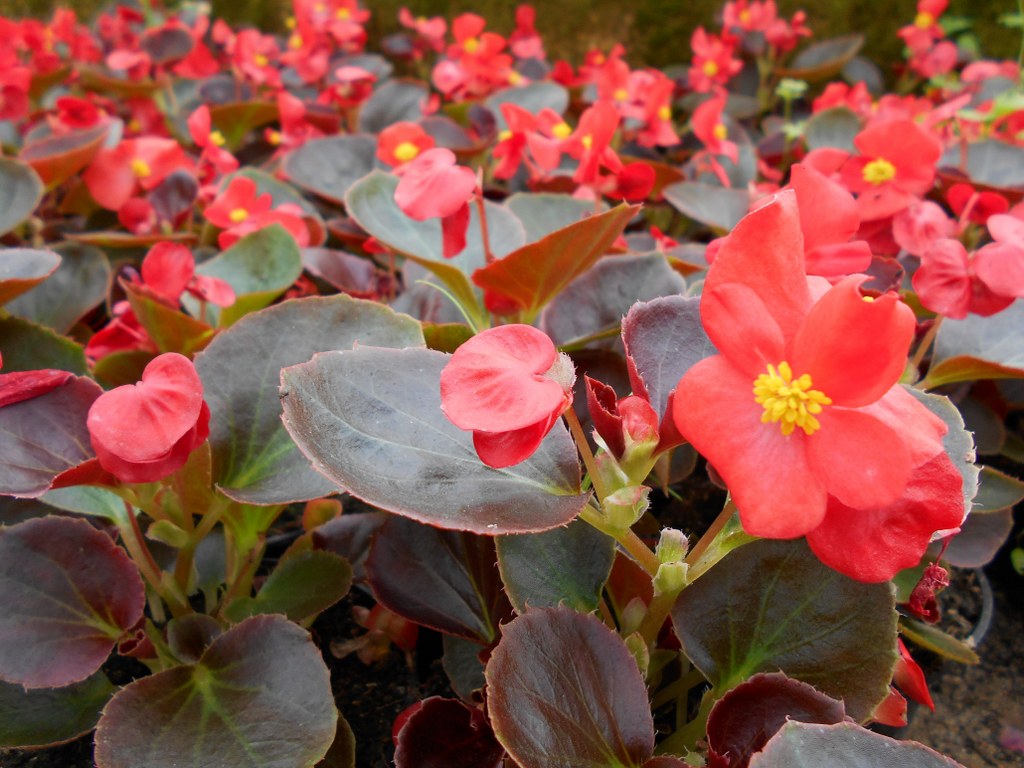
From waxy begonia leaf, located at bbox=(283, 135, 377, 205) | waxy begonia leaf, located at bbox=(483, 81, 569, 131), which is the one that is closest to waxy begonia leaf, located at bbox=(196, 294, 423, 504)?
waxy begonia leaf, located at bbox=(283, 135, 377, 205)

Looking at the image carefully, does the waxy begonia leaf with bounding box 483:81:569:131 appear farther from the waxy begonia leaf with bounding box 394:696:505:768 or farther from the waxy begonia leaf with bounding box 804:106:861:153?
the waxy begonia leaf with bounding box 394:696:505:768

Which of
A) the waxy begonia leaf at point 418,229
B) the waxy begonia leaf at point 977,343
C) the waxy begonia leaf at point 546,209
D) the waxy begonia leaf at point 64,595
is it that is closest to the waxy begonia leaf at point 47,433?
the waxy begonia leaf at point 64,595

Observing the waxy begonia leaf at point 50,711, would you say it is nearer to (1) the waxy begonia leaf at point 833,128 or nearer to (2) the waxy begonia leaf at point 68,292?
(2) the waxy begonia leaf at point 68,292

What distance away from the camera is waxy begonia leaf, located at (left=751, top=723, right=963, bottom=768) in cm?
40

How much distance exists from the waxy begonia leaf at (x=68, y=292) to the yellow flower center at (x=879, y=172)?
2.64 ft

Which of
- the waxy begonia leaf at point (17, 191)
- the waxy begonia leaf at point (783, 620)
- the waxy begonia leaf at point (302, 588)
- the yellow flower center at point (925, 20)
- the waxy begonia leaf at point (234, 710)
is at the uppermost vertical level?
the waxy begonia leaf at point (17, 191)

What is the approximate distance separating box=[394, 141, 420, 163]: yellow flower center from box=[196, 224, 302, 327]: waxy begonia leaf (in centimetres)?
14

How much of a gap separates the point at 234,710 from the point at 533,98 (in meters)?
1.08

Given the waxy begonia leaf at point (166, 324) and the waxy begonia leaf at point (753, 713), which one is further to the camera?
the waxy begonia leaf at point (166, 324)

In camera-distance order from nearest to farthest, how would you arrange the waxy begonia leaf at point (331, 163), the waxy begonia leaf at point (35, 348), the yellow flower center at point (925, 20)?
the waxy begonia leaf at point (35, 348), the waxy begonia leaf at point (331, 163), the yellow flower center at point (925, 20)

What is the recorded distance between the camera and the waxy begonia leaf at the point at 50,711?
1.95 feet

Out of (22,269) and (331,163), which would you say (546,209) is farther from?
(22,269)

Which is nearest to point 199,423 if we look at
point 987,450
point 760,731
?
point 760,731

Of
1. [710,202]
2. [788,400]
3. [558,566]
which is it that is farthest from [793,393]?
[710,202]
